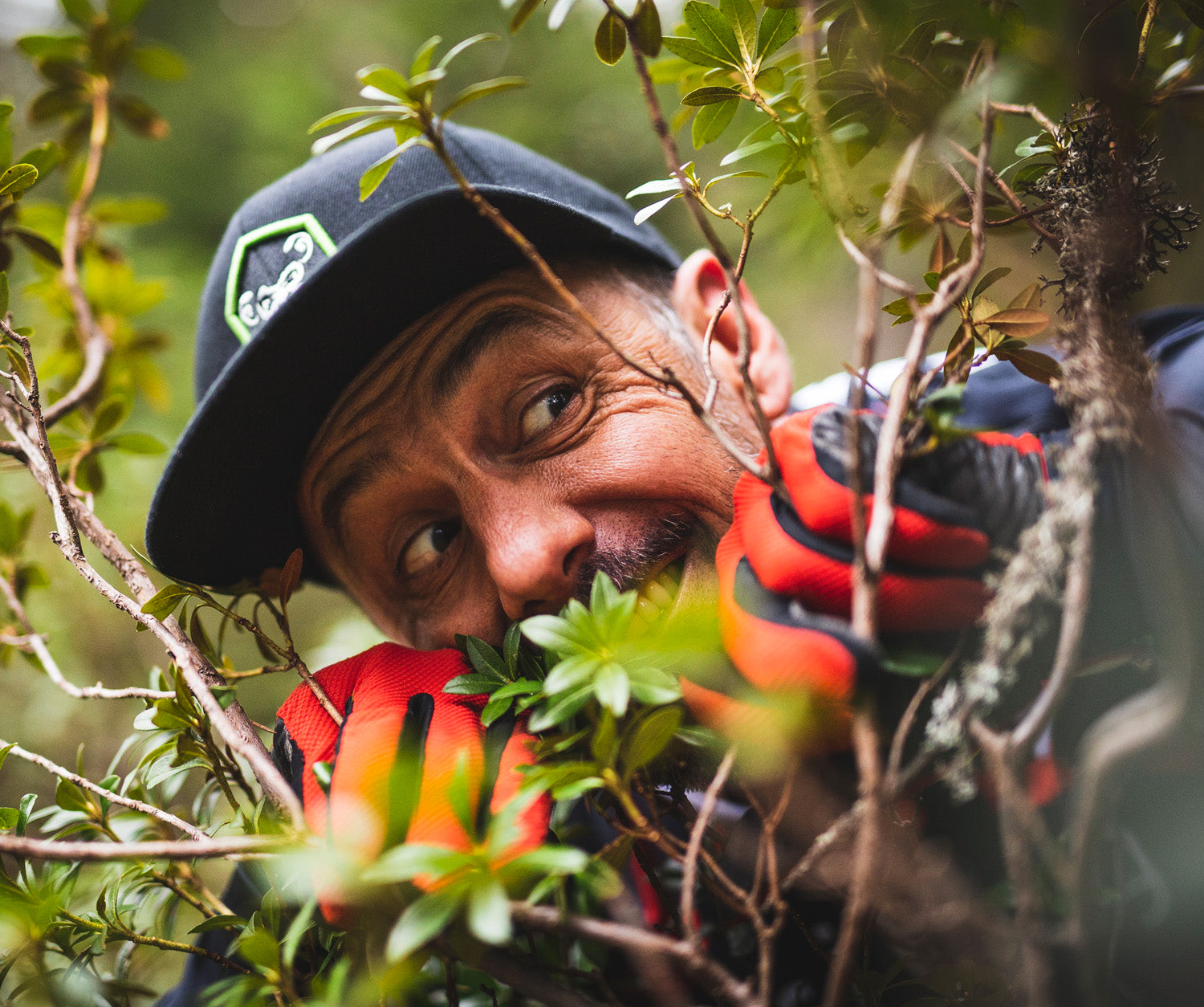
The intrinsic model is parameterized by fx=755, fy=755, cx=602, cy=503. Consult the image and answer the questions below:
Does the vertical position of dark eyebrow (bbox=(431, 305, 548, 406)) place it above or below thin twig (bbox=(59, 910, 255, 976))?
above

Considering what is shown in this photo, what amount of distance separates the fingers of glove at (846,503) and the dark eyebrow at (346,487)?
742mm

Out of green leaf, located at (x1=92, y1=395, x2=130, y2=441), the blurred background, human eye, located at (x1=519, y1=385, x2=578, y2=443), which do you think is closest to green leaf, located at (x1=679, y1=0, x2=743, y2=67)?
human eye, located at (x1=519, y1=385, x2=578, y2=443)

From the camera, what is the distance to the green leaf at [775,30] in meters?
0.78

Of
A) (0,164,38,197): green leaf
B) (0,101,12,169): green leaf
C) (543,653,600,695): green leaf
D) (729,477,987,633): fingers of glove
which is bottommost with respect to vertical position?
(543,653,600,695): green leaf

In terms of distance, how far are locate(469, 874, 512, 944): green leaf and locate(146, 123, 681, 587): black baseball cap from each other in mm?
878

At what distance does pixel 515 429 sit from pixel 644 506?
241 millimetres

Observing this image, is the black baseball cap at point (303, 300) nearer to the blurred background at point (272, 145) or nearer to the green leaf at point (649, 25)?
the green leaf at point (649, 25)

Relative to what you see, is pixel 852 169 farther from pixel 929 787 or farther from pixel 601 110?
pixel 601 110

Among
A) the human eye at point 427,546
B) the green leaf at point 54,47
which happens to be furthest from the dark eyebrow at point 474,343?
the green leaf at point 54,47

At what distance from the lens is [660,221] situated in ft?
14.0

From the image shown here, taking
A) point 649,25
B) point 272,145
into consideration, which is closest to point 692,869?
point 649,25

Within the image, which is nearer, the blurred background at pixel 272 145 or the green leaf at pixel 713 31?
the green leaf at pixel 713 31

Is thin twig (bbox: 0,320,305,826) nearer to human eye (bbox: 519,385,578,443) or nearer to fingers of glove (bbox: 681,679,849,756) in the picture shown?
fingers of glove (bbox: 681,679,849,756)

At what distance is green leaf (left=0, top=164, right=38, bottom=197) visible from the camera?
0.91 meters
